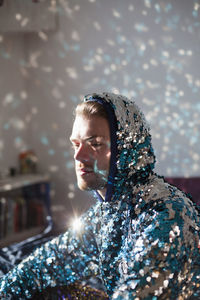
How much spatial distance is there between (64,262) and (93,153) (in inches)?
16.9

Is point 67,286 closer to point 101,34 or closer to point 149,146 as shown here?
point 149,146

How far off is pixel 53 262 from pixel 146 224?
45 cm

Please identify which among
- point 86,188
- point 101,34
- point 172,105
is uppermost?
point 101,34

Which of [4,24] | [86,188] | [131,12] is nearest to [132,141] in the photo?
[86,188]

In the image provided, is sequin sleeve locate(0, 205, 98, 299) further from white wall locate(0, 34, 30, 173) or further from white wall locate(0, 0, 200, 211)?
white wall locate(0, 34, 30, 173)

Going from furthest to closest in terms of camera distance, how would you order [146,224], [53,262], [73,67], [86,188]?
[73,67] → [53,262] → [86,188] → [146,224]

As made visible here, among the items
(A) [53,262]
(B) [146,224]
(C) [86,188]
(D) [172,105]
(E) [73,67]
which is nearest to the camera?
(B) [146,224]

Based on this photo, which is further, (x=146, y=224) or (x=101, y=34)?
(x=101, y=34)

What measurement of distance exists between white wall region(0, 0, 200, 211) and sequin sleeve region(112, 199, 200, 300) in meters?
1.73

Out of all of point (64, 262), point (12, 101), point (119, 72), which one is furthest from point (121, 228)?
point (12, 101)

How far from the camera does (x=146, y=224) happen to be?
0.80 meters

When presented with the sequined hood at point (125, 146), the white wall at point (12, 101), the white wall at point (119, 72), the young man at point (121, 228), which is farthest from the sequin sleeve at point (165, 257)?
the white wall at point (12, 101)

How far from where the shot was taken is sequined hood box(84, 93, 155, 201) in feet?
2.91

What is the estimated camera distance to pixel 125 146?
0.89 metres
